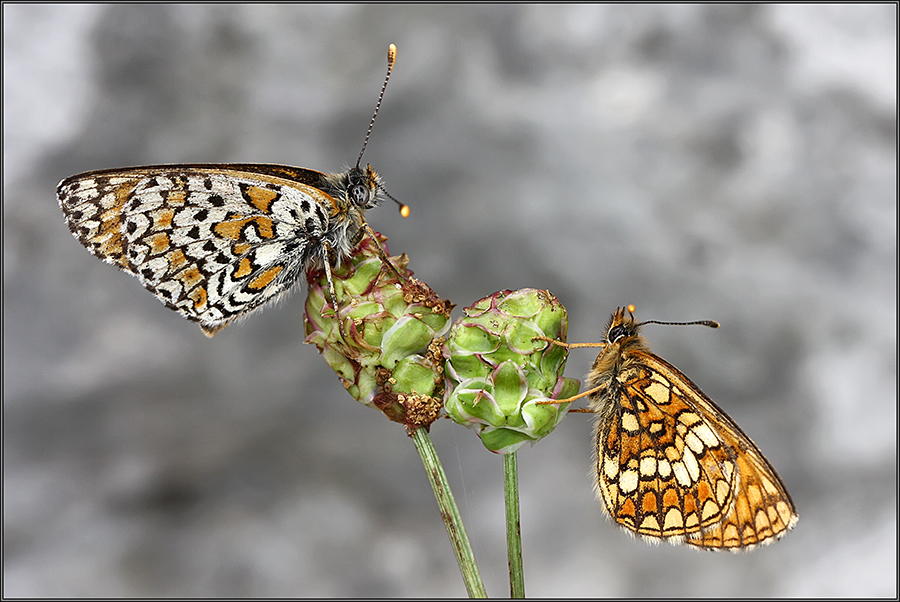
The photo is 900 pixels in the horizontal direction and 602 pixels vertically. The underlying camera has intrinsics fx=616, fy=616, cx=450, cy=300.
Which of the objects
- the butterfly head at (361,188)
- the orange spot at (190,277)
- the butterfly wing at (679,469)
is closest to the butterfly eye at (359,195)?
the butterfly head at (361,188)

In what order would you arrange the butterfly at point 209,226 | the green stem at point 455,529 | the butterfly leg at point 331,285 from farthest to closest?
1. the butterfly at point 209,226
2. the butterfly leg at point 331,285
3. the green stem at point 455,529

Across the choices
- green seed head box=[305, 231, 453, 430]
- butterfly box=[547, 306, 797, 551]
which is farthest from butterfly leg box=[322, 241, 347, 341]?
butterfly box=[547, 306, 797, 551]

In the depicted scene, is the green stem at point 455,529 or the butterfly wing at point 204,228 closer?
the green stem at point 455,529

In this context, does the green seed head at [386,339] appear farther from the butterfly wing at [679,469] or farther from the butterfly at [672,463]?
the butterfly wing at [679,469]

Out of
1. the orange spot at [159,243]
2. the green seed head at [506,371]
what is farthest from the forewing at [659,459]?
the orange spot at [159,243]

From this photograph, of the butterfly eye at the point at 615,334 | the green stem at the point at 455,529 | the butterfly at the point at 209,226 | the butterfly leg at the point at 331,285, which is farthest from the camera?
the butterfly eye at the point at 615,334

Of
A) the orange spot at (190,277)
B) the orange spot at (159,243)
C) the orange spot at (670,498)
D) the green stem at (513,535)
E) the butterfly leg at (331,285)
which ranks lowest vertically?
the green stem at (513,535)

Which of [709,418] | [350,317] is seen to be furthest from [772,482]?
[350,317]

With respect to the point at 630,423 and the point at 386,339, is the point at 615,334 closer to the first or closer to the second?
the point at 630,423

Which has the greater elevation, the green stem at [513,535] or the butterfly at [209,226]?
the butterfly at [209,226]
